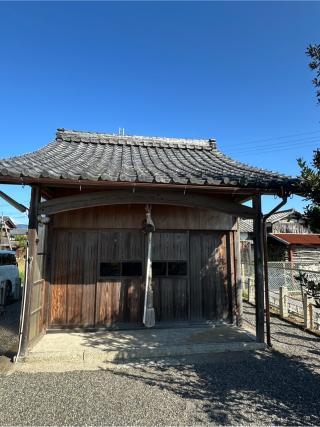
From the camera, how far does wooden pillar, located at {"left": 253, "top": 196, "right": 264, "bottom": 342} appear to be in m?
5.56

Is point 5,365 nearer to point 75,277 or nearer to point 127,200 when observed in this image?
point 75,277

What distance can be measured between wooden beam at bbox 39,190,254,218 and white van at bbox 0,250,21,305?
6.16 metres

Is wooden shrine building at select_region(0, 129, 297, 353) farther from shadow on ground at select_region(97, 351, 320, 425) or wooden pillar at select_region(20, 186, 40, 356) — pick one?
shadow on ground at select_region(97, 351, 320, 425)

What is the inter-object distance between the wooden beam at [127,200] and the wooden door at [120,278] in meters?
1.51

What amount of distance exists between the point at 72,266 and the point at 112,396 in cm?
328

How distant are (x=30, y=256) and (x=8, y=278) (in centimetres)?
648

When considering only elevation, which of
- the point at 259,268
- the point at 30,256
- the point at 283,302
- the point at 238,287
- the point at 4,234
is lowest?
the point at 283,302

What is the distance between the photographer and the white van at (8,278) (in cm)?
988

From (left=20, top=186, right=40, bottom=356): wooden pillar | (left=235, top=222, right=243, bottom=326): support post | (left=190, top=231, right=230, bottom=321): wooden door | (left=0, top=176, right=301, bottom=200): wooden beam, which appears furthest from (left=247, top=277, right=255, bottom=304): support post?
(left=20, top=186, right=40, bottom=356): wooden pillar

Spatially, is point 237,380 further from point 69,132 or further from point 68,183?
point 69,132

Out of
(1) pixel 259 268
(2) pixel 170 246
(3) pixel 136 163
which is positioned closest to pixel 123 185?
(3) pixel 136 163

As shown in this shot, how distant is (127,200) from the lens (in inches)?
209

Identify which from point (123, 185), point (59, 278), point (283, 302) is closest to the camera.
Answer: point (123, 185)

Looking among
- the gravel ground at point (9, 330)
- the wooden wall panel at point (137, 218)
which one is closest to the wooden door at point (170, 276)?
the wooden wall panel at point (137, 218)
